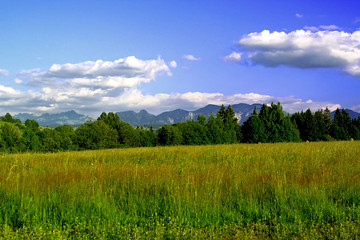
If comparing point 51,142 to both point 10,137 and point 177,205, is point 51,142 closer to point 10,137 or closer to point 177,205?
point 10,137

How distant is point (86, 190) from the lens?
6.30m

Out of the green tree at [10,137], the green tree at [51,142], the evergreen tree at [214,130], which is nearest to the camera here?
the evergreen tree at [214,130]

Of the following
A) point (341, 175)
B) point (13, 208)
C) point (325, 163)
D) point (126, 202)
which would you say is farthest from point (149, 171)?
point (325, 163)

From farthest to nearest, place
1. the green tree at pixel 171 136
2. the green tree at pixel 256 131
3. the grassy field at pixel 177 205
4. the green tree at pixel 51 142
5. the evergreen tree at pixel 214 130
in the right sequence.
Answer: the green tree at pixel 171 136
the green tree at pixel 51 142
the evergreen tree at pixel 214 130
the green tree at pixel 256 131
the grassy field at pixel 177 205

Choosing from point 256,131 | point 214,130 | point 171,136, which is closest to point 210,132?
point 214,130

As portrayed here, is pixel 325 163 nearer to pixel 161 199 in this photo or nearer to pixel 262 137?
pixel 161 199

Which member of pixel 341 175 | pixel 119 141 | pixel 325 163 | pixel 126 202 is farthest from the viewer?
pixel 119 141

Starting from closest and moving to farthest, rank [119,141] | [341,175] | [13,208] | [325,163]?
[13,208]
[341,175]
[325,163]
[119,141]

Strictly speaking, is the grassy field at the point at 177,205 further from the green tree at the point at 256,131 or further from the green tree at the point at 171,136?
the green tree at the point at 171,136

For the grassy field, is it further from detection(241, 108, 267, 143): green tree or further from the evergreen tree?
the evergreen tree

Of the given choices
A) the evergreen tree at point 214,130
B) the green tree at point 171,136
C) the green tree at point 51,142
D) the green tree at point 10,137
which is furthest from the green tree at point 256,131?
the green tree at point 10,137

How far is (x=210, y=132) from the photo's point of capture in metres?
60.5

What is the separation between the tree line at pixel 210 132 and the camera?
5253 cm

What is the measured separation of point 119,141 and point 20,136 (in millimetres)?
24151
